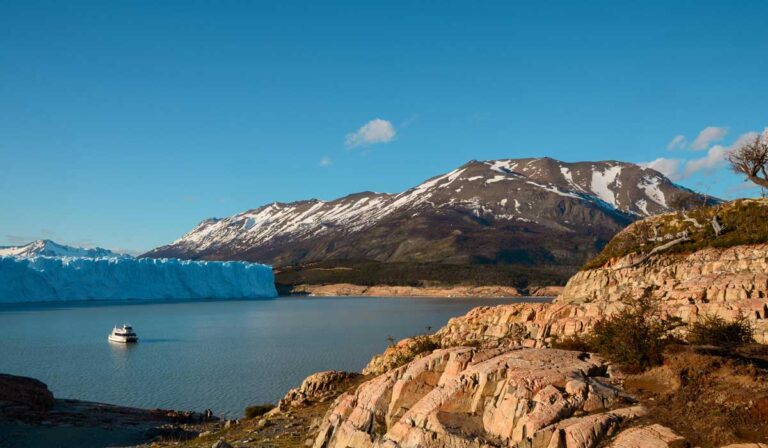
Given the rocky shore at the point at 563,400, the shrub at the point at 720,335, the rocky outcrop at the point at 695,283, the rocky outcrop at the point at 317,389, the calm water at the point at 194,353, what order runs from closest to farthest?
the rocky shore at the point at 563,400
the shrub at the point at 720,335
the rocky outcrop at the point at 695,283
the rocky outcrop at the point at 317,389
the calm water at the point at 194,353

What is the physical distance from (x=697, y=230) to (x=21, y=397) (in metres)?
40.3

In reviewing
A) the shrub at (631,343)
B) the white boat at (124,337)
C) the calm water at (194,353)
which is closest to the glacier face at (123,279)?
the calm water at (194,353)

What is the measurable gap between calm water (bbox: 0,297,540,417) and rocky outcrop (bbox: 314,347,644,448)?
2010 cm

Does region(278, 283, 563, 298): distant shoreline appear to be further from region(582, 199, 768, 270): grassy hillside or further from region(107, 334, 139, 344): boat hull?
region(582, 199, 768, 270): grassy hillside

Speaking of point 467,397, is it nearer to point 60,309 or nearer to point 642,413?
point 642,413

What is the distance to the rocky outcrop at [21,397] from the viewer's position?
34.3 meters

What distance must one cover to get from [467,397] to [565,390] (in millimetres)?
2498

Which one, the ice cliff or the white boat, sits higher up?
the ice cliff

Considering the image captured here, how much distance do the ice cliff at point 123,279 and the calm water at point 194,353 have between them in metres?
31.3

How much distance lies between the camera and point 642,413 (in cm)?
1321

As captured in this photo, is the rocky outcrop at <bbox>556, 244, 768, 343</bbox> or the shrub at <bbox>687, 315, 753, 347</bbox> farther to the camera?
the rocky outcrop at <bbox>556, 244, 768, 343</bbox>

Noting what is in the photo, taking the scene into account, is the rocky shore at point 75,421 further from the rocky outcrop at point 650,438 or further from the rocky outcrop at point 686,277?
the rocky outcrop at point 686,277

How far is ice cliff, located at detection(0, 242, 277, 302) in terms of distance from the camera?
454 feet

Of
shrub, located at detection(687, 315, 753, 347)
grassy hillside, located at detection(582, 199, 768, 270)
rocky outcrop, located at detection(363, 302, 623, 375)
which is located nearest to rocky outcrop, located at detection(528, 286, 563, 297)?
grassy hillside, located at detection(582, 199, 768, 270)
